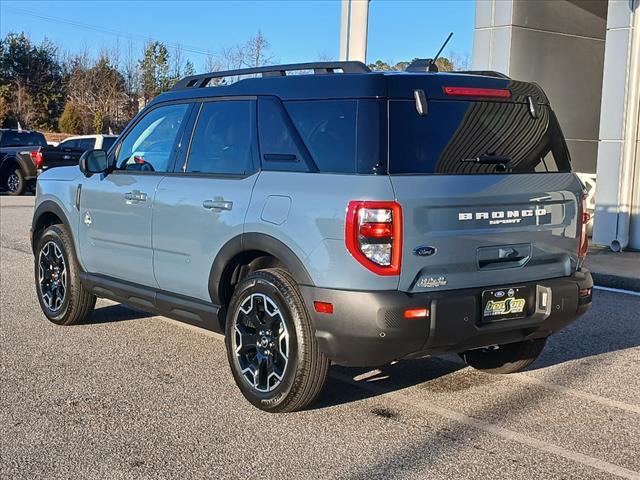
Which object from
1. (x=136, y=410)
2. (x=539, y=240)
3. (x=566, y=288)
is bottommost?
(x=136, y=410)

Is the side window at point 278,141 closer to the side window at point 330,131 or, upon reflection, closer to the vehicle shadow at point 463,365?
the side window at point 330,131

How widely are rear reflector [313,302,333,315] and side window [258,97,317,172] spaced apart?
2.51 feet

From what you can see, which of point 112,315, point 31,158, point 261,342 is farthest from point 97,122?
point 261,342

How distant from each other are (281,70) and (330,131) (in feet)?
2.72

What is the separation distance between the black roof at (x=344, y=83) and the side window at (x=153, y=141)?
28 cm

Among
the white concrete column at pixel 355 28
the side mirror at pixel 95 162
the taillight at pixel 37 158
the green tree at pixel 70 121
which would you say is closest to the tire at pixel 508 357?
the side mirror at pixel 95 162

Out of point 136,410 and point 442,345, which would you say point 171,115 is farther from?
point 442,345

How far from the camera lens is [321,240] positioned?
4.16 m

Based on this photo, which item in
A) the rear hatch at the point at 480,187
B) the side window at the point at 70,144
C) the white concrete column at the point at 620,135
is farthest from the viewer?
the side window at the point at 70,144

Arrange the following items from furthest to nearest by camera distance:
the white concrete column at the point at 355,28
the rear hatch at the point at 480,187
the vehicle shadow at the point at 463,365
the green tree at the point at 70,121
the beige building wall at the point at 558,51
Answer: the green tree at the point at 70,121 → the beige building wall at the point at 558,51 → the white concrete column at the point at 355,28 → the vehicle shadow at the point at 463,365 → the rear hatch at the point at 480,187

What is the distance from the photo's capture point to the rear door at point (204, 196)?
15.9 ft

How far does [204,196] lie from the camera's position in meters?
5.03

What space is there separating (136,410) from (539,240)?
101 inches

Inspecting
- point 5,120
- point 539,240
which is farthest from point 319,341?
point 5,120
